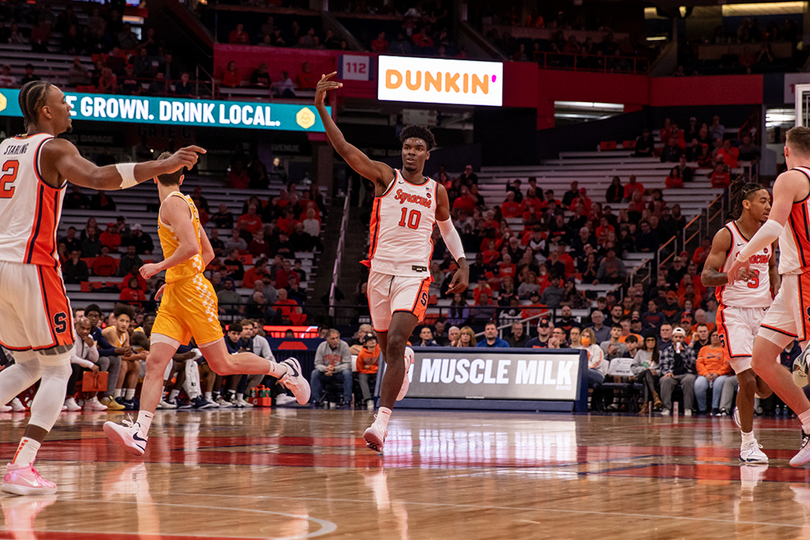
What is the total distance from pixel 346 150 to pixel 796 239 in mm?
3078

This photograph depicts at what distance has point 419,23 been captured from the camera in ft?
98.2

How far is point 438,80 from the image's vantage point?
27016 mm

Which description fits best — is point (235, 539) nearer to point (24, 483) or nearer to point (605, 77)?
point (24, 483)

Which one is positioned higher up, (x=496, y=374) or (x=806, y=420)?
(x=806, y=420)

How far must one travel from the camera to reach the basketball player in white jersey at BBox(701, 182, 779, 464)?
24.3 ft

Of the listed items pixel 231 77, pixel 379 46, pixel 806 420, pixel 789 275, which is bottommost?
pixel 806 420

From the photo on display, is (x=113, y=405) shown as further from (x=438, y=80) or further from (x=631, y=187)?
(x=438, y=80)

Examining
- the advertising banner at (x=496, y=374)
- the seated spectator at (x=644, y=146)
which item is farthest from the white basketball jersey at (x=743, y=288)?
the seated spectator at (x=644, y=146)

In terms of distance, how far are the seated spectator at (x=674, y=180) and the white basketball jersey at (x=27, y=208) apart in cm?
2234

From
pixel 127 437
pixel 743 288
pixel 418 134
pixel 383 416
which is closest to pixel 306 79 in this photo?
pixel 418 134

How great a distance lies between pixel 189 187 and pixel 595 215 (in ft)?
36.5

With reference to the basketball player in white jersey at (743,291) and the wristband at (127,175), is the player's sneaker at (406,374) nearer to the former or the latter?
the basketball player in white jersey at (743,291)

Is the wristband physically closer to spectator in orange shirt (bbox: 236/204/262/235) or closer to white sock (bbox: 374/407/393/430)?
white sock (bbox: 374/407/393/430)

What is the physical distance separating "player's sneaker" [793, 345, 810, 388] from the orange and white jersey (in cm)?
54
